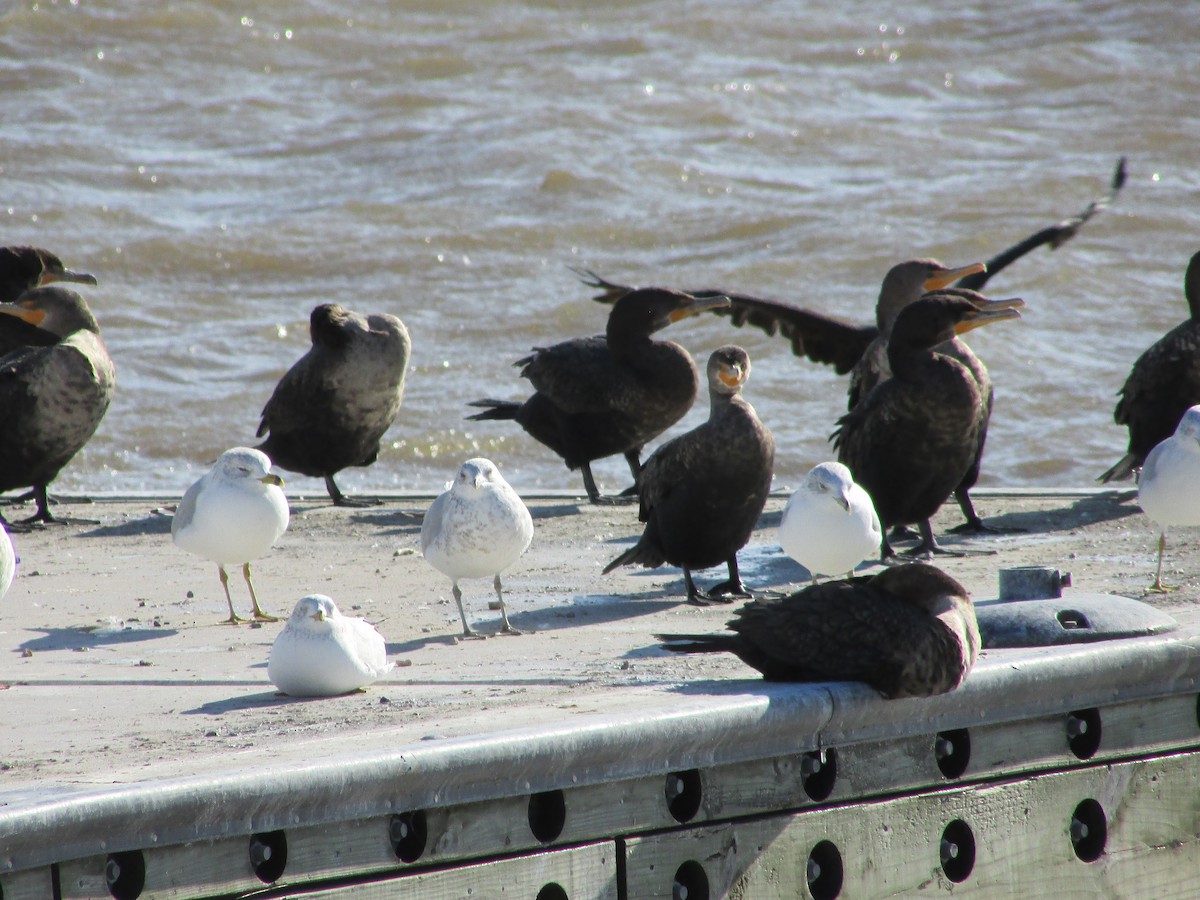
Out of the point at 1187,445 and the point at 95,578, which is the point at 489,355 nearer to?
the point at 95,578

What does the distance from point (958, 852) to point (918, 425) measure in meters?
2.77

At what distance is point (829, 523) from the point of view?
522 centimetres

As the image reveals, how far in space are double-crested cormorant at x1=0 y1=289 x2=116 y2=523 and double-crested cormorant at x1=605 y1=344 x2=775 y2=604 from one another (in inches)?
136

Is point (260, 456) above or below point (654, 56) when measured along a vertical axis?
below

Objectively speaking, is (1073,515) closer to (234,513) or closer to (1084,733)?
(1084,733)

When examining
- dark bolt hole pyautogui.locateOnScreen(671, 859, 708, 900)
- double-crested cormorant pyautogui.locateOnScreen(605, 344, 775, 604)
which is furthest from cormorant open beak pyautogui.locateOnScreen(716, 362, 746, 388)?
dark bolt hole pyautogui.locateOnScreen(671, 859, 708, 900)

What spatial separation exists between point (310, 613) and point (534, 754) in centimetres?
100

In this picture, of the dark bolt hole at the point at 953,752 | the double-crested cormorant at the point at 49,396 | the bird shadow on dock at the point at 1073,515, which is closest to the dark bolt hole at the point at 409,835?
the dark bolt hole at the point at 953,752

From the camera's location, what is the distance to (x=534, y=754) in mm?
3438

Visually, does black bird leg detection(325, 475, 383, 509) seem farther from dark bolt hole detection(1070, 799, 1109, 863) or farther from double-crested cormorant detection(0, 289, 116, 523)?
dark bolt hole detection(1070, 799, 1109, 863)

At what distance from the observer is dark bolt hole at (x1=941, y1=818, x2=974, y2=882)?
164 inches

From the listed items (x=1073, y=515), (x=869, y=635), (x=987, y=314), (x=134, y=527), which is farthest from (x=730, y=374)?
(x=134, y=527)

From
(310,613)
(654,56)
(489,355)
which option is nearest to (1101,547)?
(310,613)

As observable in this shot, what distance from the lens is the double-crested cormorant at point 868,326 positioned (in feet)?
27.7
